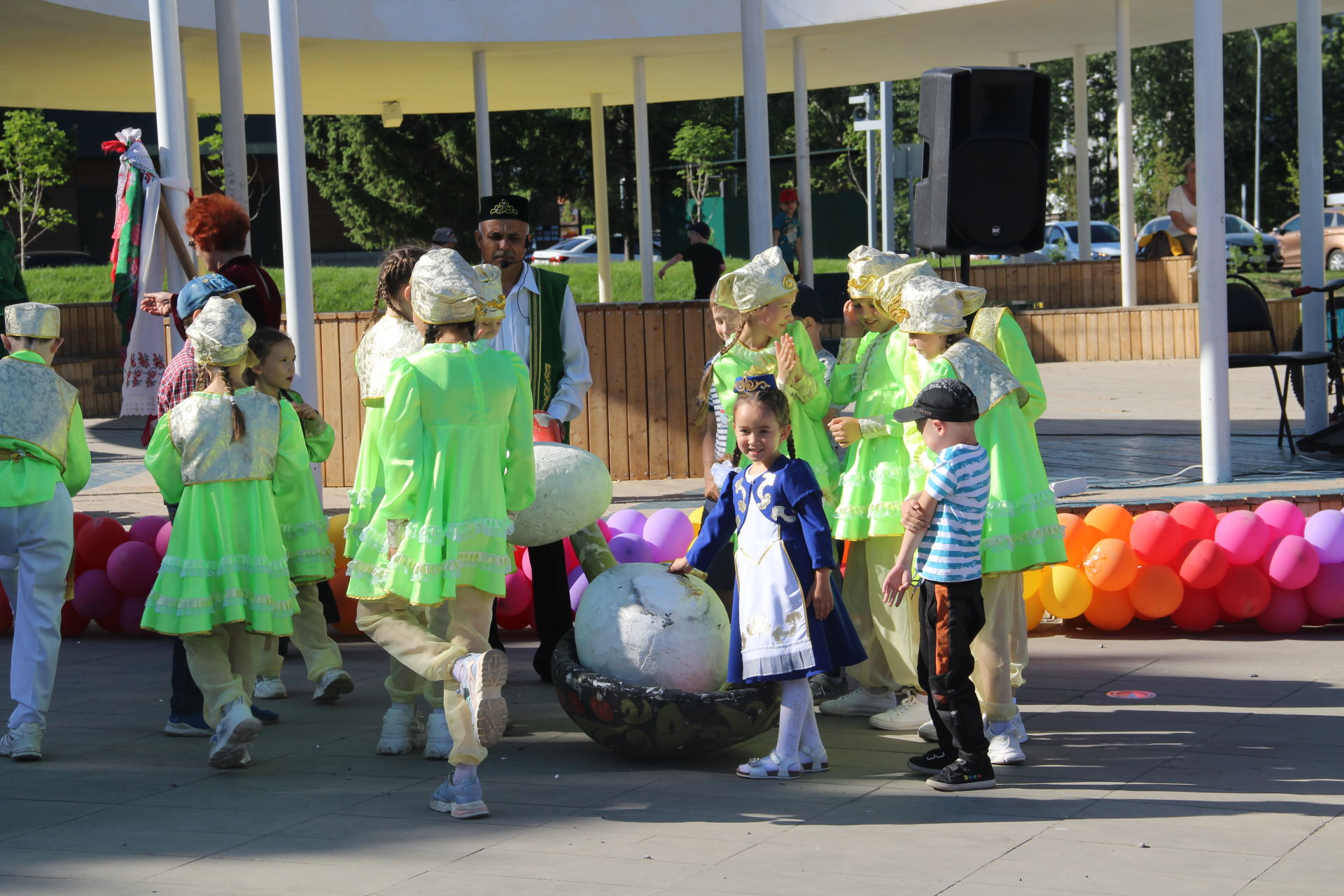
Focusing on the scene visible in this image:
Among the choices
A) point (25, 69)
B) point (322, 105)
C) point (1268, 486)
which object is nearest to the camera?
point (1268, 486)

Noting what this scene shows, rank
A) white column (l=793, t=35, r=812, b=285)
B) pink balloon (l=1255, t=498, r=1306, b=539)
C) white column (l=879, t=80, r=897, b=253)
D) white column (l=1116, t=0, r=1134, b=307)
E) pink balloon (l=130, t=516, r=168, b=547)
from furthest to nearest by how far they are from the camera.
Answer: white column (l=879, t=80, r=897, b=253) → white column (l=1116, t=0, r=1134, b=307) → white column (l=793, t=35, r=812, b=285) → pink balloon (l=130, t=516, r=168, b=547) → pink balloon (l=1255, t=498, r=1306, b=539)

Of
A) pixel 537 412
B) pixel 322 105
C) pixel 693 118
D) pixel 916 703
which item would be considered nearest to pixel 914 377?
pixel 916 703

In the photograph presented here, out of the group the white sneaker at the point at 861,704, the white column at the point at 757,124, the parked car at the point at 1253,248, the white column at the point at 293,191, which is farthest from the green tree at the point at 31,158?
the white sneaker at the point at 861,704

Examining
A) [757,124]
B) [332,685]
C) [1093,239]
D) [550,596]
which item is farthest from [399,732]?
[1093,239]

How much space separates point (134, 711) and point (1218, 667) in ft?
15.1

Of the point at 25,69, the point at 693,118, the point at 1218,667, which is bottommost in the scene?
the point at 1218,667

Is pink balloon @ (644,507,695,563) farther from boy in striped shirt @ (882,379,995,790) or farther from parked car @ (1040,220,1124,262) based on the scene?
parked car @ (1040,220,1124,262)

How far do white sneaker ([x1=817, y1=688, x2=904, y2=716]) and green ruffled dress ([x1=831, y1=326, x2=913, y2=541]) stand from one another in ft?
2.32

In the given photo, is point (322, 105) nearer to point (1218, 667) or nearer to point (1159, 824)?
point (1218, 667)

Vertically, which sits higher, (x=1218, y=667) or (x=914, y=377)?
(x=914, y=377)

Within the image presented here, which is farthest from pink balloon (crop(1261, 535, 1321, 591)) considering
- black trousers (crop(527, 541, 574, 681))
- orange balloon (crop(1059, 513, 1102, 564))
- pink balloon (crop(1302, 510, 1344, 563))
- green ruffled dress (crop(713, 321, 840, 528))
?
black trousers (crop(527, 541, 574, 681))

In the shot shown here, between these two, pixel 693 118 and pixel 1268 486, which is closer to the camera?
pixel 1268 486

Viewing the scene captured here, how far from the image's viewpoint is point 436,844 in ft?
14.3

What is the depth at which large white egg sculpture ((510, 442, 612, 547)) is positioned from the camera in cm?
550
